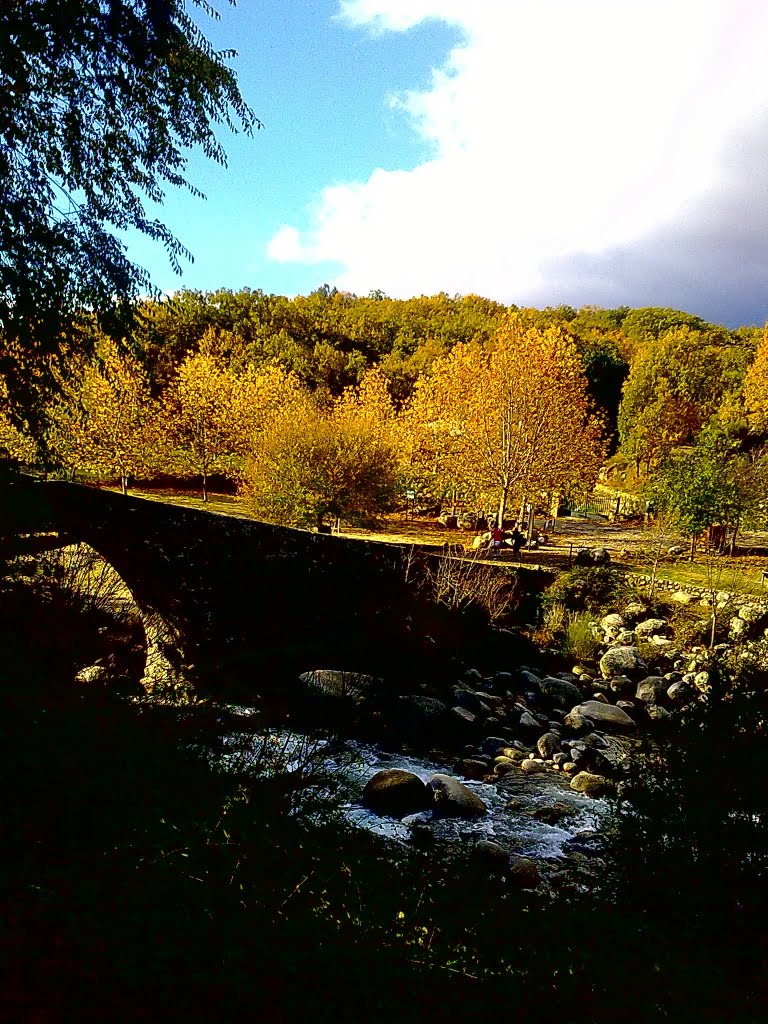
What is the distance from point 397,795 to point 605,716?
14.5 ft

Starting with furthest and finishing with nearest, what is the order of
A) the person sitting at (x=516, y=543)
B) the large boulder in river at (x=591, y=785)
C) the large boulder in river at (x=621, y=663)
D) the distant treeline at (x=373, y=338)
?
the distant treeline at (x=373, y=338) < the person sitting at (x=516, y=543) < the large boulder in river at (x=621, y=663) < the large boulder in river at (x=591, y=785)

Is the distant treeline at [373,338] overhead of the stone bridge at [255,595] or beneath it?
overhead

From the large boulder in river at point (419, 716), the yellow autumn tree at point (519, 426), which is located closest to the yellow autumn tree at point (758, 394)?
the yellow autumn tree at point (519, 426)

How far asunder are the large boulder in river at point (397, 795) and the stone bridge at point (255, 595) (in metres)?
2.30

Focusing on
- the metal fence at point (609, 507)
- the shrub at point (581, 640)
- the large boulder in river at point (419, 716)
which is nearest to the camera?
the large boulder in river at point (419, 716)

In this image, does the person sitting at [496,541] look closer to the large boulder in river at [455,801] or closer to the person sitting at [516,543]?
the person sitting at [516,543]

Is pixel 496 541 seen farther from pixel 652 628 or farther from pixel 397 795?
pixel 397 795

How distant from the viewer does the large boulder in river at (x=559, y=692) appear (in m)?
11.5

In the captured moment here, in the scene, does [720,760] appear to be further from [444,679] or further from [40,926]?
[444,679]

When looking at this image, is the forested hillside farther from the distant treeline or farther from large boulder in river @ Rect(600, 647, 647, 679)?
large boulder in river @ Rect(600, 647, 647, 679)

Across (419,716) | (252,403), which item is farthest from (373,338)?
(419,716)

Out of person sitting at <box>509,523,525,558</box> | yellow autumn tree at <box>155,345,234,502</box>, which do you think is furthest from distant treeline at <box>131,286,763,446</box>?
person sitting at <box>509,523,525,558</box>

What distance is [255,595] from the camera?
13.1 meters

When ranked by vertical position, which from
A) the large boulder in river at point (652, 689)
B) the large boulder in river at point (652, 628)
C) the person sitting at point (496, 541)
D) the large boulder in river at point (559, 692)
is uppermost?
the person sitting at point (496, 541)
